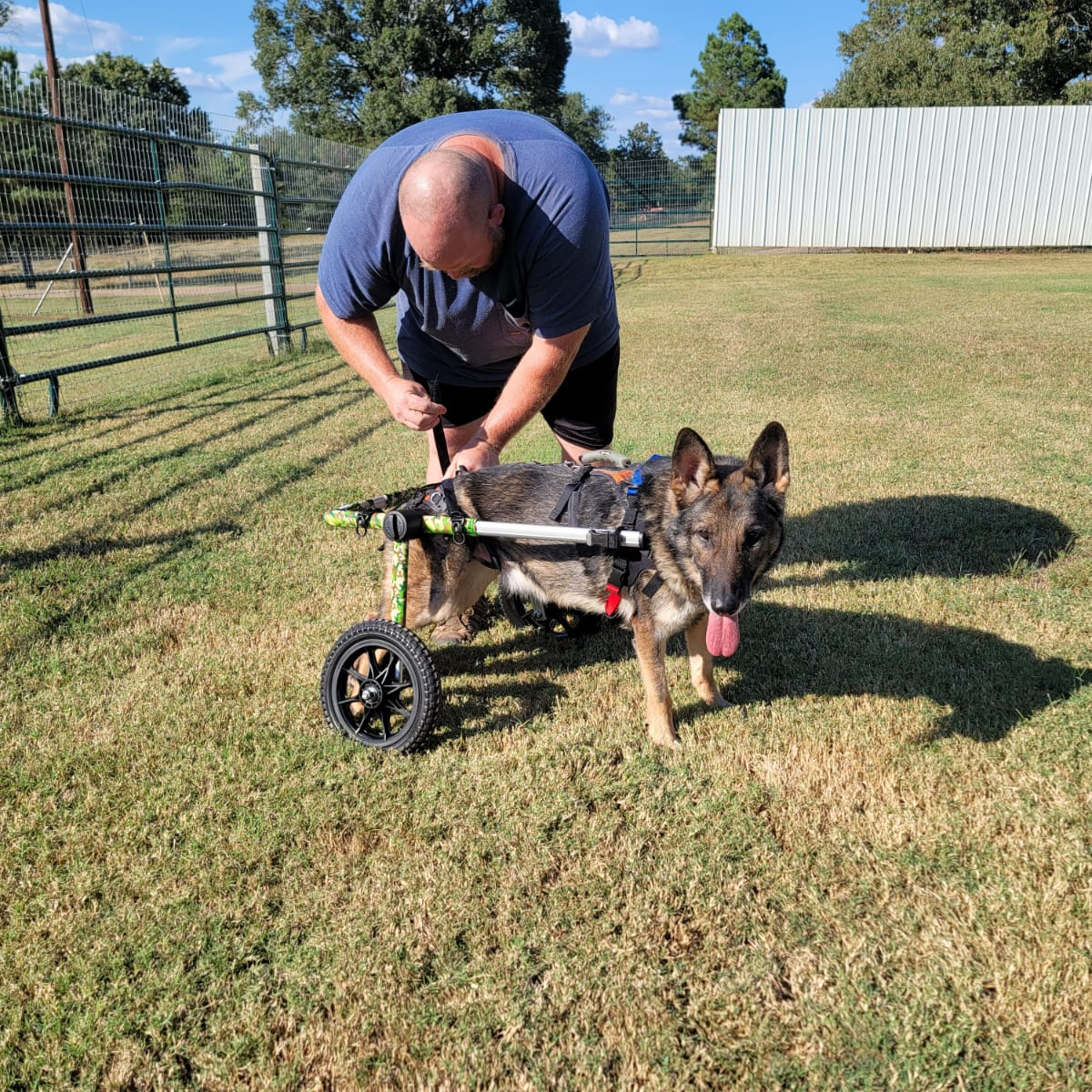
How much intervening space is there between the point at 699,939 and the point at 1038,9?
53.0m

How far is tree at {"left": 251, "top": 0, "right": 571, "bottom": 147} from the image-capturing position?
143ft

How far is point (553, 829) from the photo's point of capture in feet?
9.70

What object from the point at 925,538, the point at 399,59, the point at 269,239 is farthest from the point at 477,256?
the point at 399,59

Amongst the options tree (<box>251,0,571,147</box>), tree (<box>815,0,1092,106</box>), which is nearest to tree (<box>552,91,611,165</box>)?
tree (<box>251,0,571,147</box>)

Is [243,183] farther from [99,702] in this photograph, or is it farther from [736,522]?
[736,522]

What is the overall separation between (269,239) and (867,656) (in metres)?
12.8

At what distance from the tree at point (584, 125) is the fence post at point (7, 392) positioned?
1006 inches

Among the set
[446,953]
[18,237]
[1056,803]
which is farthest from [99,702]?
[18,237]

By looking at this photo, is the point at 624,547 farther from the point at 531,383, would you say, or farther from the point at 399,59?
the point at 399,59

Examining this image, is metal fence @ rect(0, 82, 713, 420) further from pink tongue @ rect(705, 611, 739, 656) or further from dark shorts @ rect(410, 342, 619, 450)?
pink tongue @ rect(705, 611, 739, 656)

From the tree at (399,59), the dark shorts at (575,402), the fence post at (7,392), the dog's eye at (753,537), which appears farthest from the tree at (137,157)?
the tree at (399,59)

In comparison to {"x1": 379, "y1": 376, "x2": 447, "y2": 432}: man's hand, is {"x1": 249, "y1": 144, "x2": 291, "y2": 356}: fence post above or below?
above

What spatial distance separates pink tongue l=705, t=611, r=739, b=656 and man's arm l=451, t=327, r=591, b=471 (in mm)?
1260

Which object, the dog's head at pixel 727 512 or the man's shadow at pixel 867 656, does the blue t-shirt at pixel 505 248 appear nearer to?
the dog's head at pixel 727 512
